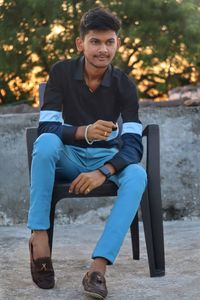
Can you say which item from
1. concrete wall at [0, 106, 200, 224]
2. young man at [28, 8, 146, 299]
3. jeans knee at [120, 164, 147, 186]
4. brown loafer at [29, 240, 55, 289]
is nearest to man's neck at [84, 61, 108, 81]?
young man at [28, 8, 146, 299]

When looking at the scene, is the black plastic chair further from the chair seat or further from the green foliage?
the green foliage

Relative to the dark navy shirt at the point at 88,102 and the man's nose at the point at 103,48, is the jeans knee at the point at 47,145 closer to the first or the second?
the dark navy shirt at the point at 88,102

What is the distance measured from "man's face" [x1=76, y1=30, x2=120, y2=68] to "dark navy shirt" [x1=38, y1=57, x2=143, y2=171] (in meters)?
0.07

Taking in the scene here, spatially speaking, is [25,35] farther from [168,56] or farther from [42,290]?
[42,290]

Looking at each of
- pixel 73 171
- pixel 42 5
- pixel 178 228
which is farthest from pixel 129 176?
pixel 42 5

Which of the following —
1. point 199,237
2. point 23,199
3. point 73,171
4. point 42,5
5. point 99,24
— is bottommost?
point 23,199

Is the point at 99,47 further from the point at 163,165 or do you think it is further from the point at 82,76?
the point at 163,165

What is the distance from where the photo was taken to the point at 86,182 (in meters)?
2.63

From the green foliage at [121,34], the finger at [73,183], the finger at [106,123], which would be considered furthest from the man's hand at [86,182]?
the green foliage at [121,34]

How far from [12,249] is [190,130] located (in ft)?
4.98

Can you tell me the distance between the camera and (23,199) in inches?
170

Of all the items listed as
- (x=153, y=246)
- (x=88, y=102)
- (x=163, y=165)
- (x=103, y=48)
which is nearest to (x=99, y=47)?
(x=103, y=48)

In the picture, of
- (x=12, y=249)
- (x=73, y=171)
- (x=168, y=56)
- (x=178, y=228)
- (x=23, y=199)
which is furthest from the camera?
(x=168, y=56)

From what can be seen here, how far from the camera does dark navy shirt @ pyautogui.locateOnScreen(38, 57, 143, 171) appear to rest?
9.42 ft
